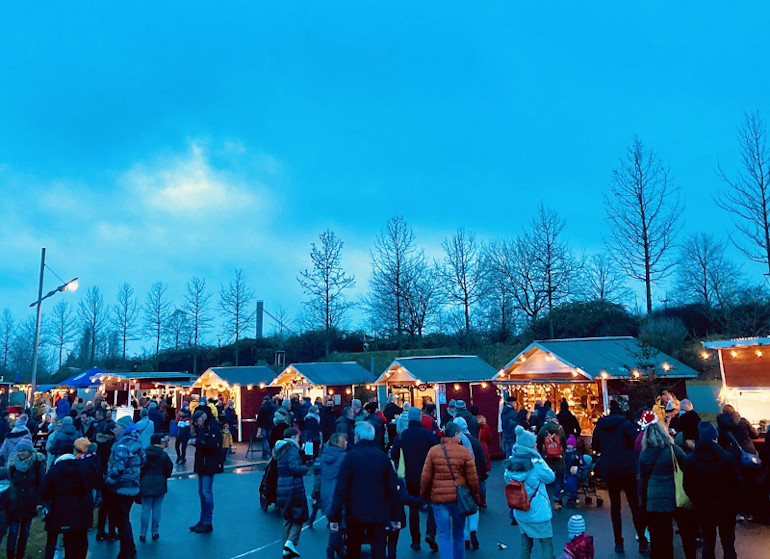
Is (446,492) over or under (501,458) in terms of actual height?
over

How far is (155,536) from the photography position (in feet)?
24.9

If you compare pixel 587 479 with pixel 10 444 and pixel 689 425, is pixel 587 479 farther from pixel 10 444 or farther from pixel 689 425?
pixel 10 444

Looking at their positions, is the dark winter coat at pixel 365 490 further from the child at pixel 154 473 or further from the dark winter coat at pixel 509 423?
the dark winter coat at pixel 509 423

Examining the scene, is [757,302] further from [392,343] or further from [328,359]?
[328,359]

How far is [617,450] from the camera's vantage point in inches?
257

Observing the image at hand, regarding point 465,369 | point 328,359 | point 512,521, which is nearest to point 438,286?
point 328,359

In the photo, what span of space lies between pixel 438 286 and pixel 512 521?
2680 cm

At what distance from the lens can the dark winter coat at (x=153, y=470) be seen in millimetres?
7254

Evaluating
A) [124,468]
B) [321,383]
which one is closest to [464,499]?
[124,468]

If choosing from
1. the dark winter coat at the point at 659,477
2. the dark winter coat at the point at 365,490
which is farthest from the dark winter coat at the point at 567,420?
the dark winter coat at the point at 365,490

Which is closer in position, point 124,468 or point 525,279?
point 124,468

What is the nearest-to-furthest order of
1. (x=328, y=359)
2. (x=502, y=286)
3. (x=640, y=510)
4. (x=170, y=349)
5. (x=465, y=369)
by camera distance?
(x=640, y=510) → (x=465, y=369) → (x=502, y=286) → (x=328, y=359) → (x=170, y=349)

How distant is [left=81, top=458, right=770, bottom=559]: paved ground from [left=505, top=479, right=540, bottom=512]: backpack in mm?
1572

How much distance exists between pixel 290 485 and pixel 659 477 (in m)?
3.96
